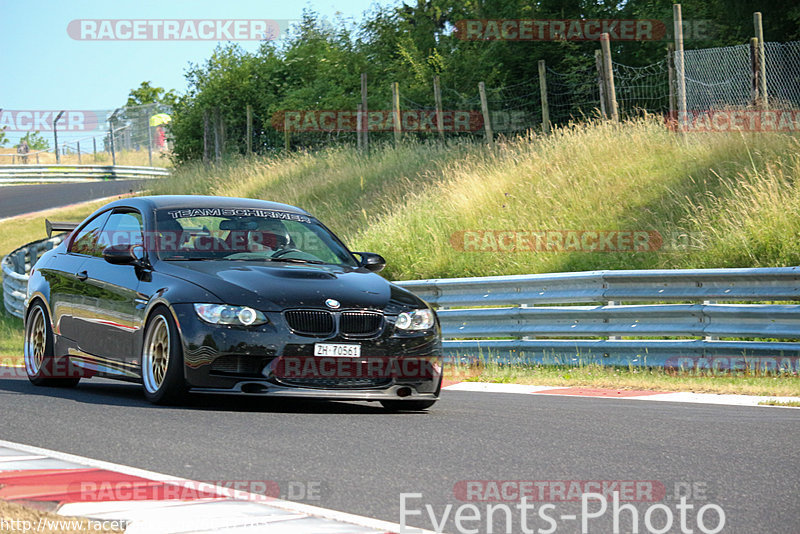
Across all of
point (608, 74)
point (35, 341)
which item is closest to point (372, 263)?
point (35, 341)

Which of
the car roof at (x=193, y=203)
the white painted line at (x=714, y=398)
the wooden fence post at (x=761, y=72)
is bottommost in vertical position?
the white painted line at (x=714, y=398)

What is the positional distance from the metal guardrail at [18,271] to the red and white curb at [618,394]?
11.1m

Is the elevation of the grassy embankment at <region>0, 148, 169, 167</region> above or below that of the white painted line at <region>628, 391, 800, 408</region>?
above

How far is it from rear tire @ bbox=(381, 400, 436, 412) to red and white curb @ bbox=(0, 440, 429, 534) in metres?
3.24

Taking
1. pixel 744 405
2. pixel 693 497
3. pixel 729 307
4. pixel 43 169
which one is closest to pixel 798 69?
pixel 729 307

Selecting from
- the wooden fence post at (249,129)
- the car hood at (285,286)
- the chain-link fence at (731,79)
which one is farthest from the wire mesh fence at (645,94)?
the car hood at (285,286)

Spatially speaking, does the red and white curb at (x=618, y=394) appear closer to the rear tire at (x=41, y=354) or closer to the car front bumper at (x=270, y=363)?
the car front bumper at (x=270, y=363)

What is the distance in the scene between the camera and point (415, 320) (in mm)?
8227

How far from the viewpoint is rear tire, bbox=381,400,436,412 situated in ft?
27.8

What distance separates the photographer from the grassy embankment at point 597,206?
13773mm

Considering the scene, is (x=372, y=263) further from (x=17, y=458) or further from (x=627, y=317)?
(x=17, y=458)

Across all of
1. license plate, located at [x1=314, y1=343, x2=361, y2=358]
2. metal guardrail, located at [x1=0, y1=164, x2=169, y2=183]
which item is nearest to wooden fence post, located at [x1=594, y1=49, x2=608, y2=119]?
license plate, located at [x1=314, y1=343, x2=361, y2=358]

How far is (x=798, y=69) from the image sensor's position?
66.7ft

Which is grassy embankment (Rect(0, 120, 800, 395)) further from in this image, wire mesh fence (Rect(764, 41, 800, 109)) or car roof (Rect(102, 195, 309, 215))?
car roof (Rect(102, 195, 309, 215))
